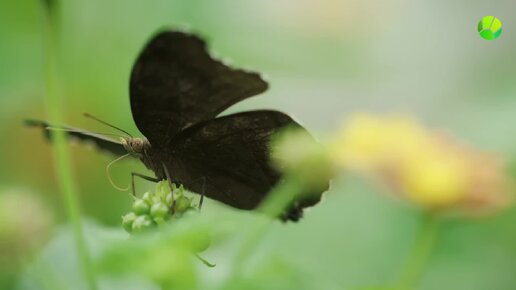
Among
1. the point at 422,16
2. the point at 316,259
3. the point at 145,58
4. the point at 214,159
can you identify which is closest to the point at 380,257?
the point at 316,259

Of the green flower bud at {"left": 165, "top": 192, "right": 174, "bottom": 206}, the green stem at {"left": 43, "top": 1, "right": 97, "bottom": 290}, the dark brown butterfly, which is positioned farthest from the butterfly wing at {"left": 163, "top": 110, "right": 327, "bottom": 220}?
the green stem at {"left": 43, "top": 1, "right": 97, "bottom": 290}

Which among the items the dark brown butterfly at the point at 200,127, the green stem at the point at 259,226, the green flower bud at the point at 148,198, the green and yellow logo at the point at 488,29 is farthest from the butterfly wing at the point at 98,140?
the green and yellow logo at the point at 488,29

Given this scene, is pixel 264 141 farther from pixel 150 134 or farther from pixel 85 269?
pixel 85 269

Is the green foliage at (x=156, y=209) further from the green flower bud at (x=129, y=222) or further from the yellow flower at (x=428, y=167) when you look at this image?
the yellow flower at (x=428, y=167)

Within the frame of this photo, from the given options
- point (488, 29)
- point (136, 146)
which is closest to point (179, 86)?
point (136, 146)

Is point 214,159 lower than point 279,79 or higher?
lower

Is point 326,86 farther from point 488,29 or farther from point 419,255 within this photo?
point 419,255
